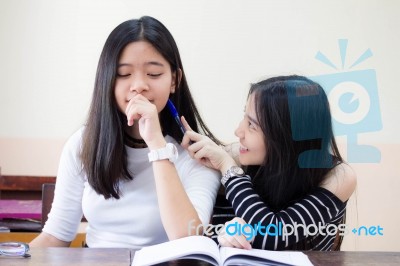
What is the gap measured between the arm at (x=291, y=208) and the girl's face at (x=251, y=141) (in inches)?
2.2

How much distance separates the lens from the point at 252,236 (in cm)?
98

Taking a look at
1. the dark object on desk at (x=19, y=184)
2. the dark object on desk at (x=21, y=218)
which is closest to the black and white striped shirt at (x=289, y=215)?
the dark object on desk at (x=21, y=218)

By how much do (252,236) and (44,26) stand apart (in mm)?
1292

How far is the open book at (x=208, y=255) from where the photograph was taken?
81 centimetres

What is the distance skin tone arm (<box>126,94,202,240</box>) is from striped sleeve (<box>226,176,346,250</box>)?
0.34 feet

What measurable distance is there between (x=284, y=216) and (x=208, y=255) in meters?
0.26

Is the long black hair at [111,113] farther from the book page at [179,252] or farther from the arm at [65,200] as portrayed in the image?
the book page at [179,252]

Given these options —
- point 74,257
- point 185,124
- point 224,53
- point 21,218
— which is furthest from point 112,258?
point 21,218

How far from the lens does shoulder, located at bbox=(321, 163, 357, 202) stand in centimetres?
107

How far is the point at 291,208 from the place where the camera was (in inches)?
41.1

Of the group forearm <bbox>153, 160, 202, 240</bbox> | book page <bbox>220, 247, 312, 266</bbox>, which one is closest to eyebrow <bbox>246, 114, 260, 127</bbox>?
forearm <bbox>153, 160, 202, 240</bbox>

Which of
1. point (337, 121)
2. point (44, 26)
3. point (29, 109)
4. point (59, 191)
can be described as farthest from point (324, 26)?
point (29, 109)

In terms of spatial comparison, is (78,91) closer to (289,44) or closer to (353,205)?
(289,44)

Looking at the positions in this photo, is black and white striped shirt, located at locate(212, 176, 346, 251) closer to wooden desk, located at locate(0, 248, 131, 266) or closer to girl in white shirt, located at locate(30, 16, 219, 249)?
girl in white shirt, located at locate(30, 16, 219, 249)
